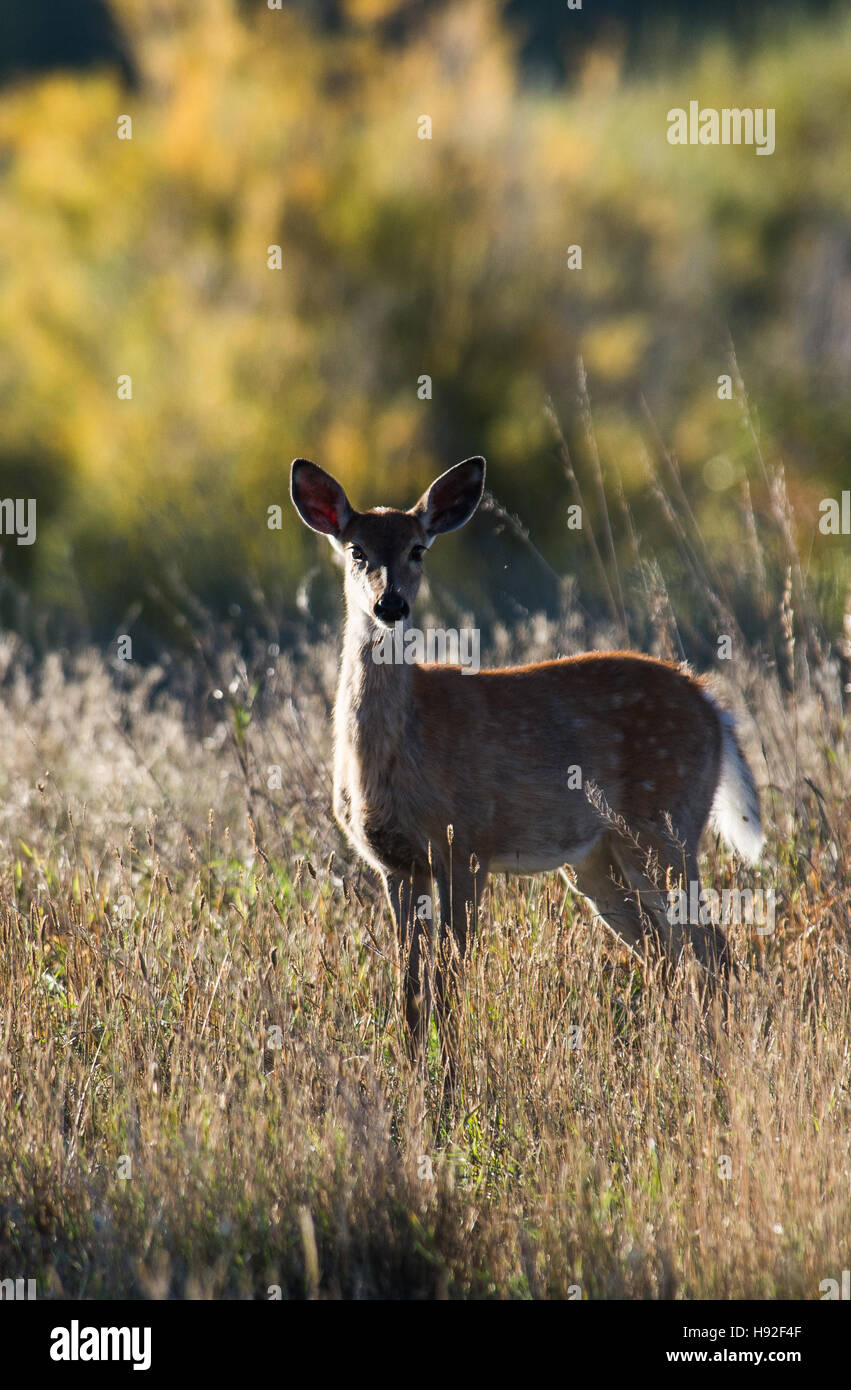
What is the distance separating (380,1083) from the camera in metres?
3.88

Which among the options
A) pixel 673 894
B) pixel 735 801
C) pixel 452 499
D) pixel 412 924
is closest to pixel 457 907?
pixel 412 924

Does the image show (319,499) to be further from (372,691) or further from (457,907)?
(457,907)

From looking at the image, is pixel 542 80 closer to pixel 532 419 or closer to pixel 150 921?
pixel 532 419

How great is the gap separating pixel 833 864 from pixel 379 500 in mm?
7124

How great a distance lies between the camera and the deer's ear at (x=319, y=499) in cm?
493

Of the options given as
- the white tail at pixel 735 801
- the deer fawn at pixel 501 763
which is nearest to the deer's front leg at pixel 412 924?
the deer fawn at pixel 501 763

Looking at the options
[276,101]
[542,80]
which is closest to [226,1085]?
[276,101]

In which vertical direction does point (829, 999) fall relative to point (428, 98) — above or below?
below

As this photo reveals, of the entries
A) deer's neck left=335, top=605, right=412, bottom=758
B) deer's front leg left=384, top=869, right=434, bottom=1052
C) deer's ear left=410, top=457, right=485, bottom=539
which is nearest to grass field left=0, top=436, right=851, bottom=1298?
deer's front leg left=384, top=869, right=434, bottom=1052

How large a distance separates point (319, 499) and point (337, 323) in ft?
24.9

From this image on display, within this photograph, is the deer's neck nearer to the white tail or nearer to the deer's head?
the deer's head

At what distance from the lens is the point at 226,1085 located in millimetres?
3584

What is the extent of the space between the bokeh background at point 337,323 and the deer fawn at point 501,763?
446cm

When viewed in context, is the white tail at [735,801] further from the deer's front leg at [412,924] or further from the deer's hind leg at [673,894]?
the deer's front leg at [412,924]
